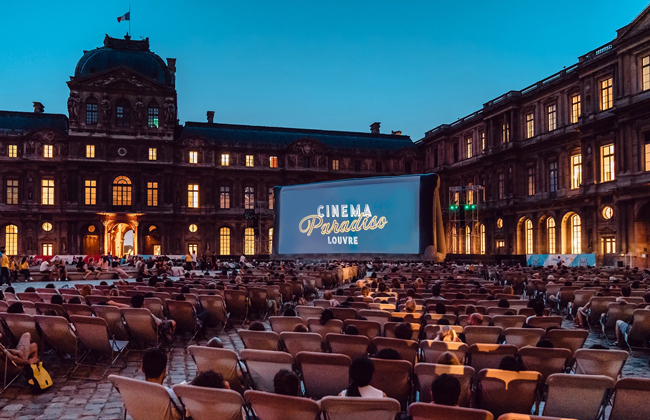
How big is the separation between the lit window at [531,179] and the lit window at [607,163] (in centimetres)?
798

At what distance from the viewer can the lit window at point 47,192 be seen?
5360 centimetres

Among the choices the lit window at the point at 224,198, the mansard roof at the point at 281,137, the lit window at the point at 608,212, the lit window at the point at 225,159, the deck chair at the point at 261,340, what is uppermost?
the mansard roof at the point at 281,137

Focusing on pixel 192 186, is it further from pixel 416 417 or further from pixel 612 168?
pixel 416 417

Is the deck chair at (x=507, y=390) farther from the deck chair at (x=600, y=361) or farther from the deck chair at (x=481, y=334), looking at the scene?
the deck chair at (x=481, y=334)

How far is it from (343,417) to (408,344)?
2996 millimetres

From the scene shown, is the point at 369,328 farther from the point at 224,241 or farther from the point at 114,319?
the point at 224,241

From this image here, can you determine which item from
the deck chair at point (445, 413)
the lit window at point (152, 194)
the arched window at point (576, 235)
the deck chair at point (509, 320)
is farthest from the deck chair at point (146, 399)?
the lit window at point (152, 194)

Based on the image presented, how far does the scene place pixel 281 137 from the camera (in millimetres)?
62625

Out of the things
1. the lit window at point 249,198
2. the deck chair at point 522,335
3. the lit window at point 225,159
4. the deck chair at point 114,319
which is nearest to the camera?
the deck chair at point 522,335

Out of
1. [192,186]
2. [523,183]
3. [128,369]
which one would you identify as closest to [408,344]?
[128,369]

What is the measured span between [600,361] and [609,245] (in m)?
35.3

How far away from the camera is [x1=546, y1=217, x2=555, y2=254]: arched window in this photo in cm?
4404

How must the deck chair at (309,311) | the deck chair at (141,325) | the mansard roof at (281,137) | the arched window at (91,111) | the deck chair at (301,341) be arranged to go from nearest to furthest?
1. the deck chair at (301,341)
2. the deck chair at (141,325)
3. the deck chair at (309,311)
4. the arched window at (91,111)
5. the mansard roof at (281,137)

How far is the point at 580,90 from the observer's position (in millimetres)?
40906
